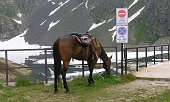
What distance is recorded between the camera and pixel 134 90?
12539 millimetres

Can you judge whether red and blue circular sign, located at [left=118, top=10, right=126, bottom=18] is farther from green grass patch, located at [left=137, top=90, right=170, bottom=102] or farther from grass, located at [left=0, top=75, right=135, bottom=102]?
green grass patch, located at [left=137, top=90, right=170, bottom=102]

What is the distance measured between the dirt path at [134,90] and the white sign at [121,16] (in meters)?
2.68

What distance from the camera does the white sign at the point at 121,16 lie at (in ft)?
51.5

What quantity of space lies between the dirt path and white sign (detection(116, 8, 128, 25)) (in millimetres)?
2684

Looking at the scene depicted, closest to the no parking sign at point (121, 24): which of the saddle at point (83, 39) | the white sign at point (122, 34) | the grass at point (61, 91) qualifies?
the white sign at point (122, 34)

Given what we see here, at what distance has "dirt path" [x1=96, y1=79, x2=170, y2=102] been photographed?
11.1 m

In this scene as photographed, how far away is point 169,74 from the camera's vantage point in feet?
54.5

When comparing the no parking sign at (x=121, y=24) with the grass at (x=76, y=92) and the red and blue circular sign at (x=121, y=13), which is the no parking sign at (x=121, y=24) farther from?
the grass at (x=76, y=92)

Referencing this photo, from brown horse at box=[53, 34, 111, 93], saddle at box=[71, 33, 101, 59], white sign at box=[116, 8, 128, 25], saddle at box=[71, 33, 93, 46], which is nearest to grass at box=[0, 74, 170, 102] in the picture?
brown horse at box=[53, 34, 111, 93]

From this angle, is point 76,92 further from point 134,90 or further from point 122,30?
point 122,30

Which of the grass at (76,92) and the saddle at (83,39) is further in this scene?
the saddle at (83,39)

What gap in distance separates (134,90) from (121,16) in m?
4.35

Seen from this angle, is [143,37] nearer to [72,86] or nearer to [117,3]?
[117,3]

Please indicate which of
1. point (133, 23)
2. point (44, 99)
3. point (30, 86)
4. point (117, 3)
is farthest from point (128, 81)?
point (117, 3)
